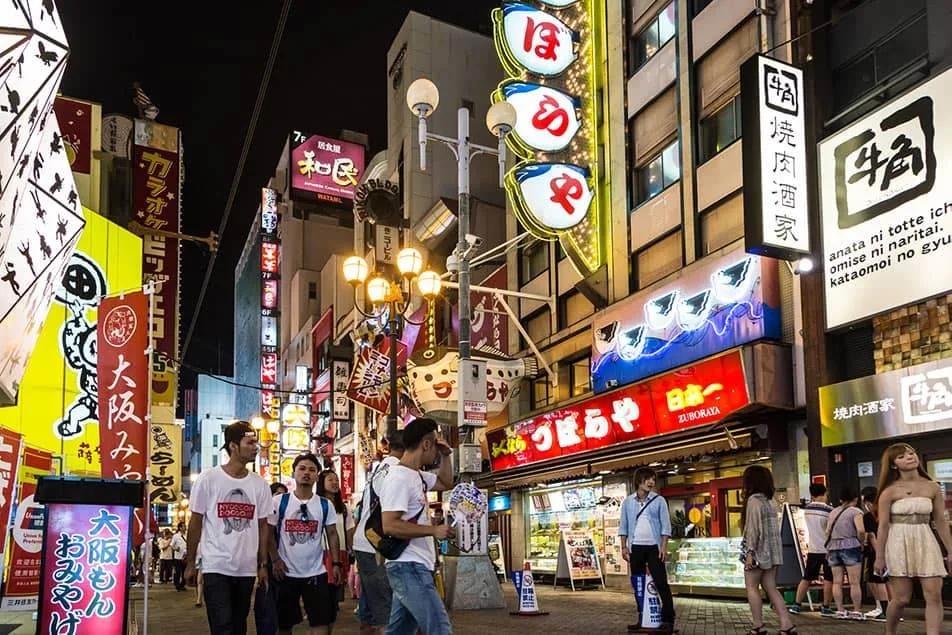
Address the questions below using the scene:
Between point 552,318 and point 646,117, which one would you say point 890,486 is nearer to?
point 646,117

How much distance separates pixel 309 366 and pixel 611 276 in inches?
1611

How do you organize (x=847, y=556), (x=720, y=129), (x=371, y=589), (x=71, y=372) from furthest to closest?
(x=71, y=372), (x=720, y=129), (x=847, y=556), (x=371, y=589)

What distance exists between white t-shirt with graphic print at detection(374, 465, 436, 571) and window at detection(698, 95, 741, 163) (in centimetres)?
1438

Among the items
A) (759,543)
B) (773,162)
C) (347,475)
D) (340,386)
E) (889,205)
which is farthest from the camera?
(340,386)

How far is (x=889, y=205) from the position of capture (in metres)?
14.9

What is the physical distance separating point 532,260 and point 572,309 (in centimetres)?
324

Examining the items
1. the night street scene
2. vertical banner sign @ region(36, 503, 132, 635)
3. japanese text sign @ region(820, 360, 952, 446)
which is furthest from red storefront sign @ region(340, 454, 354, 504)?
vertical banner sign @ region(36, 503, 132, 635)

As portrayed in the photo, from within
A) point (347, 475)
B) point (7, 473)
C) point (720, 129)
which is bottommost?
point (7, 473)

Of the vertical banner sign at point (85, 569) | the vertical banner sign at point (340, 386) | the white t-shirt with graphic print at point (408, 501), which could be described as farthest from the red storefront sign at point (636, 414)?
the vertical banner sign at point (340, 386)

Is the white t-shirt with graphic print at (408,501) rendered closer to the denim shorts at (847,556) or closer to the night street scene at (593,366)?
the night street scene at (593,366)

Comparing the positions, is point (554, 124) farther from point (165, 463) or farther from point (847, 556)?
point (165, 463)

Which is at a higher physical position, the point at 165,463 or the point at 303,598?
the point at 165,463

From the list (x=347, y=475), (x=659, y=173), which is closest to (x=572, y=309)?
(x=659, y=173)

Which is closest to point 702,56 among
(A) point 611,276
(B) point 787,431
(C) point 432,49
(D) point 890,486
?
(A) point 611,276
